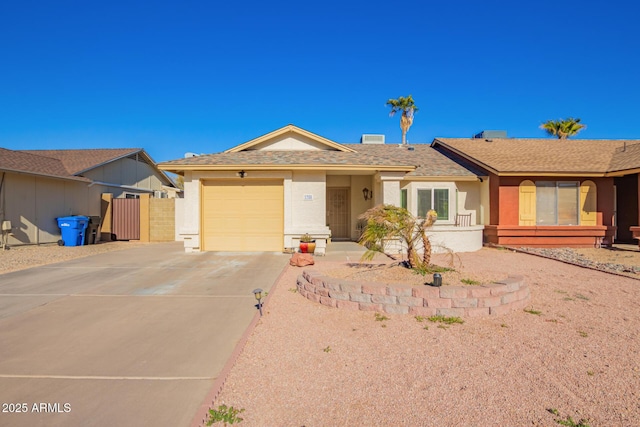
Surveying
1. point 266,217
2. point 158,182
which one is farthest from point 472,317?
point 158,182

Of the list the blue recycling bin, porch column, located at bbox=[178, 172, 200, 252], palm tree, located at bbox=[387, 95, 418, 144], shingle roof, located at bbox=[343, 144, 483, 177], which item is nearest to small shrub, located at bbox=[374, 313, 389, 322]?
porch column, located at bbox=[178, 172, 200, 252]

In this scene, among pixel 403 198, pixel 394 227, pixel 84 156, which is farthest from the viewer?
pixel 84 156

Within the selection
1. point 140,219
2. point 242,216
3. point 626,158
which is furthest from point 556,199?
point 140,219

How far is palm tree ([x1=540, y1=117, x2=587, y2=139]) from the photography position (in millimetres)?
25656

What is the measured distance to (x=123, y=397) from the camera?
2963mm

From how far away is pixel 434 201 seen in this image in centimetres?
Result: 1402

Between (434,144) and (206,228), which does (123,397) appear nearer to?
(206,228)

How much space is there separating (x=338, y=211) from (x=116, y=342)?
38.4 ft

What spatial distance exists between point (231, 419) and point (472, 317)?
3816mm

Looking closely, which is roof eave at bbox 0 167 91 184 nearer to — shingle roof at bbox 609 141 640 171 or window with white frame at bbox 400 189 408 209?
window with white frame at bbox 400 189 408 209

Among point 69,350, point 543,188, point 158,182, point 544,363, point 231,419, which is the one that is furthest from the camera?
point 158,182

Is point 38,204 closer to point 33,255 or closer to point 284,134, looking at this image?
point 33,255

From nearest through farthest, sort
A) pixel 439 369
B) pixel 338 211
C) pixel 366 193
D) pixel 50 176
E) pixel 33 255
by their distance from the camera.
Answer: pixel 439 369 < pixel 33 255 < pixel 50 176 < pixel 366 193 < pixel 338 211

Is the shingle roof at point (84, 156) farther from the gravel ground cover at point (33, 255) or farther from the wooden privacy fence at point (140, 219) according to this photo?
the gravel ground cover at point (33, 255)
